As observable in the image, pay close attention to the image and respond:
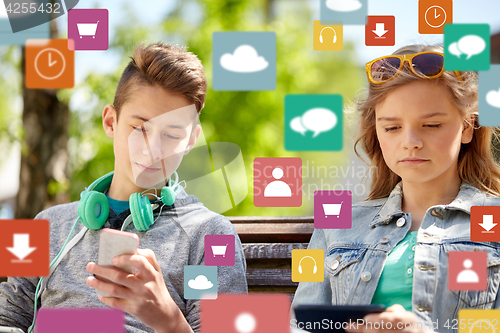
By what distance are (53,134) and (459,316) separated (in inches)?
89.1

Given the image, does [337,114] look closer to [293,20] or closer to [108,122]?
[108,122]

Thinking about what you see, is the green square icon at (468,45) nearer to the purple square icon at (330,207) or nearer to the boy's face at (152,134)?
the purple square icon at (330,207)

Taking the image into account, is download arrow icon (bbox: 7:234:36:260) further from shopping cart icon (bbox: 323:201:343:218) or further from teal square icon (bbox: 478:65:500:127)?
teal square icon (bbox: 478:65:500:127)

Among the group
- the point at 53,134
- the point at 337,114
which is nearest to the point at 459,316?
the point at 337,114

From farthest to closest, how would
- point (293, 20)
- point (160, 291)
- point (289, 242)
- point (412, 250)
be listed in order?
point (293, 20) → point (289, 242) → point (412, 250) → point (160, 291)

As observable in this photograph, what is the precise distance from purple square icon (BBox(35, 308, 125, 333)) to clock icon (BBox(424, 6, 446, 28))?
109cm

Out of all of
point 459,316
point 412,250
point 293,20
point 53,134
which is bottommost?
point 459,316

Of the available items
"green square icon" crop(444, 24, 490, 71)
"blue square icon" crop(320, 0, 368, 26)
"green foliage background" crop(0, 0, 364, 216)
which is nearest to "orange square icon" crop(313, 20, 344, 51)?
"blue square icon" crop(320, 0, 368, 26)

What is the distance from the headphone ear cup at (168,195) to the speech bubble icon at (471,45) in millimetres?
829

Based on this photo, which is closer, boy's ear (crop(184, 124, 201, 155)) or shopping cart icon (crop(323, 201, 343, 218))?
shopping cart icon (crop(323, 201, 343, 218))

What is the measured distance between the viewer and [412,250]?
3.86 feet

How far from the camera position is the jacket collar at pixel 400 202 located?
120 cm
